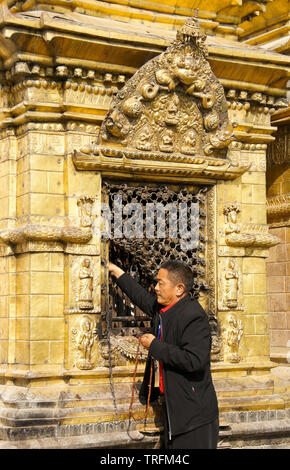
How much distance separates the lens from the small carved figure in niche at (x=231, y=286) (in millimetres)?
8320

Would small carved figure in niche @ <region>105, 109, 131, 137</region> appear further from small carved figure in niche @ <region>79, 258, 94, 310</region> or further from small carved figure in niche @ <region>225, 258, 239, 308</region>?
small carved figure in niche @ <region>225, 258, 239, 308</region>

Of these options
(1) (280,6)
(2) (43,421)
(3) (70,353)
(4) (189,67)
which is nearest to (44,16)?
(4) (189,67)

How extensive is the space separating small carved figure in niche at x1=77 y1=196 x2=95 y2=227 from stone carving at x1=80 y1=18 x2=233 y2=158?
0.50 meters

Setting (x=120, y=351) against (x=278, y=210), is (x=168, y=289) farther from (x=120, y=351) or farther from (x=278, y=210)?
(x=278, y=210)

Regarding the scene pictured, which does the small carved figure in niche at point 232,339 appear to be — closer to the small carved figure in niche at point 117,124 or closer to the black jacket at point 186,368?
the black jacket at point 186,368

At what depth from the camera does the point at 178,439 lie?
5.96 metres

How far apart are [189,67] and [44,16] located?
161 centimetres

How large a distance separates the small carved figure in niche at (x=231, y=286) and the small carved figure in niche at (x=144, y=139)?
161 centimetres

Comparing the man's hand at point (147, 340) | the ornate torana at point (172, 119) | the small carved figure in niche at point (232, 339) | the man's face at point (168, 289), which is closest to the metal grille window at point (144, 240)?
the ornate torana at point (172, 119)

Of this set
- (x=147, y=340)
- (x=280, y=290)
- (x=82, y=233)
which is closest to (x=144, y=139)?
(x=82, y=233)

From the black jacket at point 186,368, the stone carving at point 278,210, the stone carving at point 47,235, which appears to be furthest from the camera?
the stone carving at point 278,210

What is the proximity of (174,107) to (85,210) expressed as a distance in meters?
1.46

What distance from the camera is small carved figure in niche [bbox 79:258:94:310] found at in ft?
24.9

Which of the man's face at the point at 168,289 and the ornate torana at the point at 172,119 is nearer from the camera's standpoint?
the man's face at the point at 168,289
